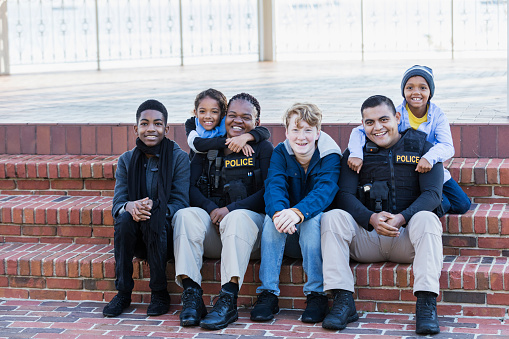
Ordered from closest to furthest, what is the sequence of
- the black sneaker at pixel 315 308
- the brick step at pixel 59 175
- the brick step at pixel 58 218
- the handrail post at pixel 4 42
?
the black sneaker at pixel 315 308 < the brick step at pixel 58 218 < the brick step at pixel 59 175 < the handrail post at pixel 4 42

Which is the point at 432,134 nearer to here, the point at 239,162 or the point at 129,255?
the point at 239,162

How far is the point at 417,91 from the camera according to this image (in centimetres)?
414

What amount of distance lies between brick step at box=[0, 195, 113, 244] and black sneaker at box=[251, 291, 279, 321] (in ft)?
4.11

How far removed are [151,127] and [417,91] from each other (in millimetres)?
1502

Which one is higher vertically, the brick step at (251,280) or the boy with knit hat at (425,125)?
the boy with knit hat at (425,125)

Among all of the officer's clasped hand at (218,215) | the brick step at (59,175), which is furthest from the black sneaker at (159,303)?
the brick step at (59,175)

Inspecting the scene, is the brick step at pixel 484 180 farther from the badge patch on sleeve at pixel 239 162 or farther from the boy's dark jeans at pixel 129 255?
the boy's dark jeans at pixel 129 255

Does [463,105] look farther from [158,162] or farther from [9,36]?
[9,36]

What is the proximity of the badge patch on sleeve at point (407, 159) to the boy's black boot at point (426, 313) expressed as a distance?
711mm

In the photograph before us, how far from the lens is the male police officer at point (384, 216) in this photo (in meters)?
3.70

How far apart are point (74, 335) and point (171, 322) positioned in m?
0.50

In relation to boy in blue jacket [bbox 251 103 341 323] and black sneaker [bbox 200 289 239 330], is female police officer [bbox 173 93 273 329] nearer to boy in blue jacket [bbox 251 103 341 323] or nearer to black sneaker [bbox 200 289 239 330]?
black sneaker [bbox 200 289 239 330]

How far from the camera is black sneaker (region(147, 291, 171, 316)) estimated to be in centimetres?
404

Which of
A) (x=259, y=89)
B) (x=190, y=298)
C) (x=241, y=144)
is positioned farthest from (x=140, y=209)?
(x=259, y=89)
